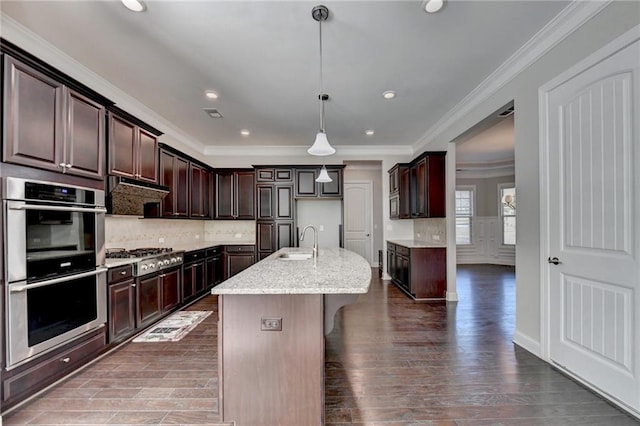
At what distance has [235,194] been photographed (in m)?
5.66

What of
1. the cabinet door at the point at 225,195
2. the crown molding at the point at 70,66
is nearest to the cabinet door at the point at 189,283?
the cabinet door at the point at 225,195

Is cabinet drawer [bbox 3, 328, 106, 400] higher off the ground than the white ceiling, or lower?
lower

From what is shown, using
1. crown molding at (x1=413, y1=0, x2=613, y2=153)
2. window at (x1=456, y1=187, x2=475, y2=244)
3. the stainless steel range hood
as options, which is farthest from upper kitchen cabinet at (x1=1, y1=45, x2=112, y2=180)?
window at (x1=456, y1=187, x2=475, y2=244)

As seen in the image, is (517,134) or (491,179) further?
(491,179)

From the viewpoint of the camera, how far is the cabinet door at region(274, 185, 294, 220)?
18.0 ft

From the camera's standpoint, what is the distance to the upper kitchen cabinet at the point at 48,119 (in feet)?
6.12

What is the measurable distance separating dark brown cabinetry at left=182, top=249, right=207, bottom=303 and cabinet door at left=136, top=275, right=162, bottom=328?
603 mm

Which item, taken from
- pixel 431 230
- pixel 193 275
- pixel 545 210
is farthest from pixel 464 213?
pixel 193 275

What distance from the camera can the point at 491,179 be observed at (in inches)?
323

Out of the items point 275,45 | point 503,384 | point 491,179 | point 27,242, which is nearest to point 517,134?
point 503,384

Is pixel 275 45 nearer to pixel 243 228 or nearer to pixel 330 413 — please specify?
pixel 330 413

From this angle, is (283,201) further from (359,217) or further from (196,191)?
(359,217)

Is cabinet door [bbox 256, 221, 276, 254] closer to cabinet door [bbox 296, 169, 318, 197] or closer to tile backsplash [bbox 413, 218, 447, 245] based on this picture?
cabinet door [bbox 296, 169, 318, 197]

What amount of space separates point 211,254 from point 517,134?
15.3 feet
